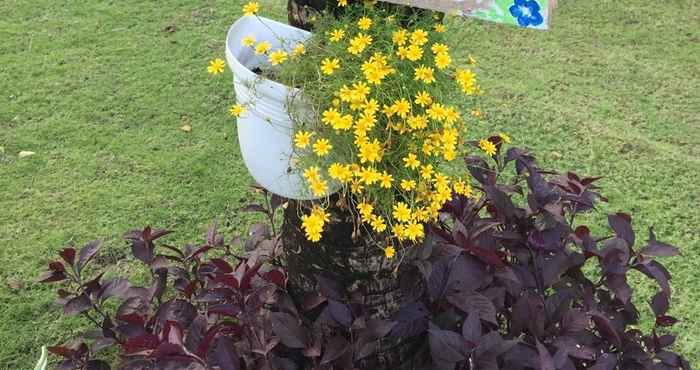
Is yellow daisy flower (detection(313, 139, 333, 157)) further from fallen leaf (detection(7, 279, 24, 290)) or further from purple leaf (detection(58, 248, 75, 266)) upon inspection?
fallen leaf (detection(7, 279, 24, 290))

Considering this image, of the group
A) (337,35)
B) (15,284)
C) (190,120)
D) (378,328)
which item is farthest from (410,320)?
(190,120)

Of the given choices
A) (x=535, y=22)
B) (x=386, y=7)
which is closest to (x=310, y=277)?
(x=386, y=7)

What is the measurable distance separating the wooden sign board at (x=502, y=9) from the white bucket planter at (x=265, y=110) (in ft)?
1.29

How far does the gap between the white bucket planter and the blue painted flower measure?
53cm

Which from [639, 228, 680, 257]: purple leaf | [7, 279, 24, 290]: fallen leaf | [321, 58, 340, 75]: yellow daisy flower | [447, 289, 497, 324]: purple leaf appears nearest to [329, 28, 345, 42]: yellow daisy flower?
[321, 58, 340, 75]: yellow daisy flower

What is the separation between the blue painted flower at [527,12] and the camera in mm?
1532

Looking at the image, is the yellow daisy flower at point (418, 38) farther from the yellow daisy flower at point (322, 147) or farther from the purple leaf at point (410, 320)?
the purple leaf at point (410, 320)

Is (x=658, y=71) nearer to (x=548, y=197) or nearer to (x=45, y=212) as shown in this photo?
(x=548, y=197)

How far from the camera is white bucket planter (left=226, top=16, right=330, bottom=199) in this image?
5.42 feet

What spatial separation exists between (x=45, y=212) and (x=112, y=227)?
0.35m

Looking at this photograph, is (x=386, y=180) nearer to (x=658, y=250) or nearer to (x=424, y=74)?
(x=424, y=74)

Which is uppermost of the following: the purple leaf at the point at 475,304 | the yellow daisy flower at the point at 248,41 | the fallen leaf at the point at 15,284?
the yellow daisy flower at the point at 248,41

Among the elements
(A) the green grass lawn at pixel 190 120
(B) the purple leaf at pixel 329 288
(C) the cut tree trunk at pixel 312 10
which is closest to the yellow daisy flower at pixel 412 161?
(C) the cut tree trunk at pixel 312 10

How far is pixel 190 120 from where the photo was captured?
13.0 ft
